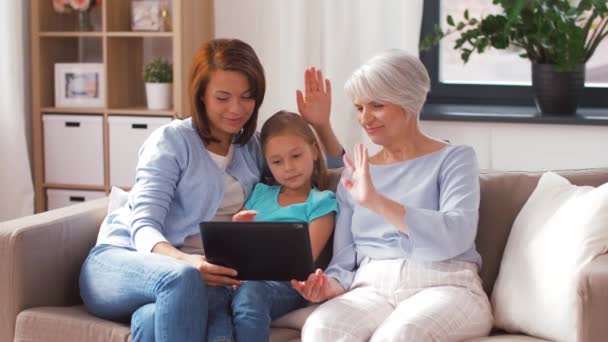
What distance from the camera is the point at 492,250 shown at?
98.8 inches

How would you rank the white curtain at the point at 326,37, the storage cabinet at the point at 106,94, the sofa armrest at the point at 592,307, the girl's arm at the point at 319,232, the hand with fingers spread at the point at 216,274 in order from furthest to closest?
the storage cabinet at the point at 106,94, the white curtain at the point at 326,37, the girl's arm at the point at 319,232, the hand with fingers spread at the point at 216,274, the sofa armrest at the point at 592,307

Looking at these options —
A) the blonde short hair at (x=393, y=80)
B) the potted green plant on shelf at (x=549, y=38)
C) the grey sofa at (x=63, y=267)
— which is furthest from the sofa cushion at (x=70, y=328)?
the potted green plant on shelf at (x=549, y=38)

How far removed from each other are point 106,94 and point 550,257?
93.9 inches

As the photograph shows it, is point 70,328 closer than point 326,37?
Yes

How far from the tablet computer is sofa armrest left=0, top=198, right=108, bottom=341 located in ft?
1.58

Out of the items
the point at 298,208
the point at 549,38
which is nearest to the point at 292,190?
the point at 298,208

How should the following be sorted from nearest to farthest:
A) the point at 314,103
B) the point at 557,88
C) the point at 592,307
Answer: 1. the point at 592,307
2. the point at 314,103
3. the point at 557,88

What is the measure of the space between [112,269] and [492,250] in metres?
0.94

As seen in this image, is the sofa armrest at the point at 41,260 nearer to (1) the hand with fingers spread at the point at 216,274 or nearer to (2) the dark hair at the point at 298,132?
(1) the hand with fingers spread at the point at 216,274

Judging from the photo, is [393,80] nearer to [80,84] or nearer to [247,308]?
[247,308]

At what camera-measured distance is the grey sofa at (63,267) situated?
2428mm

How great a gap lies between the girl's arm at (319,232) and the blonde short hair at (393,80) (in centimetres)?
34

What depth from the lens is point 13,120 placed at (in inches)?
167

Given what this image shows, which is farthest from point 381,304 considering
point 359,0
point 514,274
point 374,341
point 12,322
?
point 359,0
